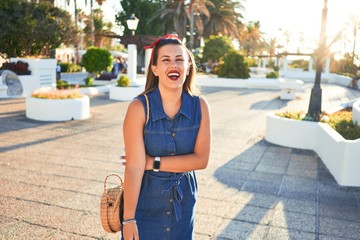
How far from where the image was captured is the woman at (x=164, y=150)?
2.11 metres

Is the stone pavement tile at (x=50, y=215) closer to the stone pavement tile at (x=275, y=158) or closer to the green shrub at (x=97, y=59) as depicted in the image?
the stone pavement tile at (x=275, y=158)

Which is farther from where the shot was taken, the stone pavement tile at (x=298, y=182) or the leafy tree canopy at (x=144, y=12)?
the leafy tree canopy at (x=144, y=12)

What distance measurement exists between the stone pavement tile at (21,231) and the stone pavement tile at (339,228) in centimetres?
300

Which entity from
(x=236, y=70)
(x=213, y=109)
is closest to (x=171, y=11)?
(x=236, y=70)

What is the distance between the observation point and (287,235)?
409 cm

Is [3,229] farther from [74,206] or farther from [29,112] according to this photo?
[29,112]

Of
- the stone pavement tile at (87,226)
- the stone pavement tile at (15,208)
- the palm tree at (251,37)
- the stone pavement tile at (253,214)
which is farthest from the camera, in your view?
the palm tree at (251,37)

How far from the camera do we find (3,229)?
395 cm

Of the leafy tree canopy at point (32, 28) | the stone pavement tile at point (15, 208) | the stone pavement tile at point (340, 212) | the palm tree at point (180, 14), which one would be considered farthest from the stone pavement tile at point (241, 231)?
the palm tree at point (180, 14)

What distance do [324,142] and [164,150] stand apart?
226 inches

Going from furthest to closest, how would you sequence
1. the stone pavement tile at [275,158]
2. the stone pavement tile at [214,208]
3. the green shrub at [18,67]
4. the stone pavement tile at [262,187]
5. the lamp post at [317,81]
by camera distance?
1. the green shrub at [18,67]
2. the lamp post at [317,81]
3. the stone pavement tile at [275,158]
4. the stone pavement tile at [262,187]
5. the stone pavement tile at [214,208]

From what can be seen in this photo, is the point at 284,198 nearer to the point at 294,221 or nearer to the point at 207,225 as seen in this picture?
the point at 294,221

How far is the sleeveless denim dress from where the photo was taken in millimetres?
2162

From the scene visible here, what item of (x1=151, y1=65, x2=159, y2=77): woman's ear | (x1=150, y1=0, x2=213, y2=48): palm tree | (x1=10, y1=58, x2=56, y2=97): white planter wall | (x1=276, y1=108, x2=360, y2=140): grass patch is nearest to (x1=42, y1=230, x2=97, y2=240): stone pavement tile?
(x1=151, y1=65, x2=159, y2=77): woman's ear
